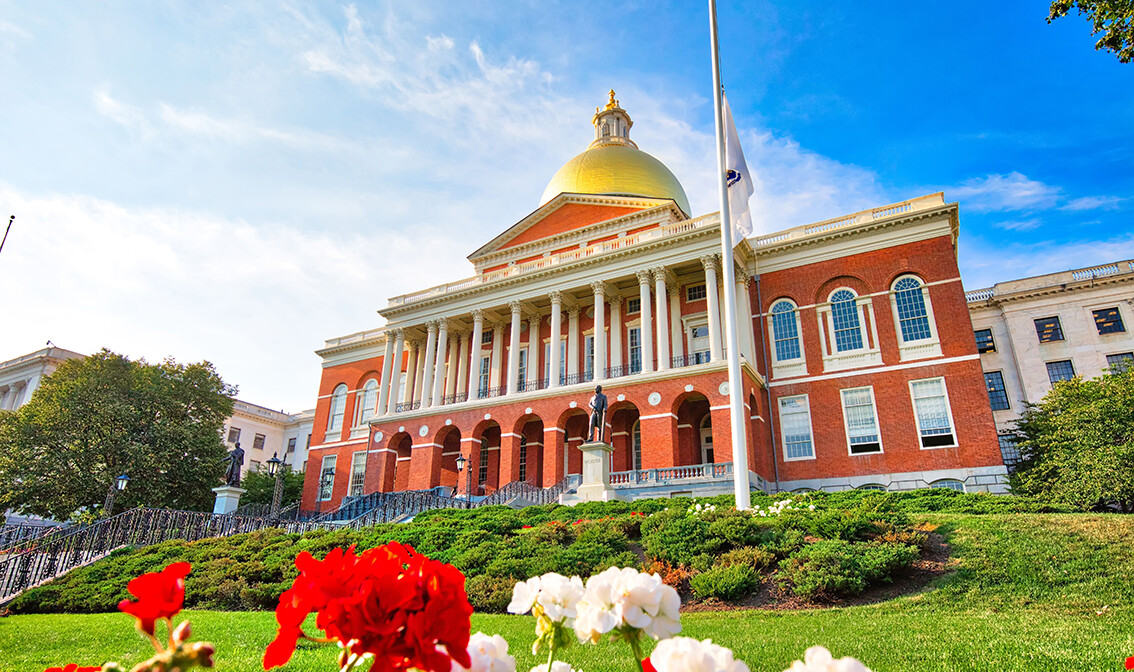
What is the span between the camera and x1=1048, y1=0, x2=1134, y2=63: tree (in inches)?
413

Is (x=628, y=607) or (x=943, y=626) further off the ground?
(x=628, y=607)

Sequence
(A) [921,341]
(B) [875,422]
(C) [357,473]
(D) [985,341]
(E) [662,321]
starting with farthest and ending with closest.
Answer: (C) [357,473]
(D) [985,341]
(E) [662,321]
(A) [921,341]
(B) [875,422]

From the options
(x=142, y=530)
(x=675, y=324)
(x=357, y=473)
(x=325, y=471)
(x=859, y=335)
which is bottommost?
(x=142, y=530)

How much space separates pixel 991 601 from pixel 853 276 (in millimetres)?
23816

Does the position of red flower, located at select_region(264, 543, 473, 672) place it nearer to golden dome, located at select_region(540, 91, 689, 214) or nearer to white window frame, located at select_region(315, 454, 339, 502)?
golden dome, located at select_region(540, 91, 689, 214)

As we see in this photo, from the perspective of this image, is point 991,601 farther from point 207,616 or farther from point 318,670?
point 207,616

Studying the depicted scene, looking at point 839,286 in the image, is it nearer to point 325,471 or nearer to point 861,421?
point 861,421

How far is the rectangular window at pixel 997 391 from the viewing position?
40.6 meters

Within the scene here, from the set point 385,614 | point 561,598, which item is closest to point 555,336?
point 561,598

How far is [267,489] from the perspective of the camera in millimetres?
50406

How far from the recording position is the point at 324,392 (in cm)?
4766

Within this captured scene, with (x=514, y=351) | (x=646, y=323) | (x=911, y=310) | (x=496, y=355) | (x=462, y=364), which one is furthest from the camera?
(x=462, y=364)

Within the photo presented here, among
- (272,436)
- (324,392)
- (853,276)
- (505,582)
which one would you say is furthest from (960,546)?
(272,436)

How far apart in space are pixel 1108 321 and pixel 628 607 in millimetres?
48257
